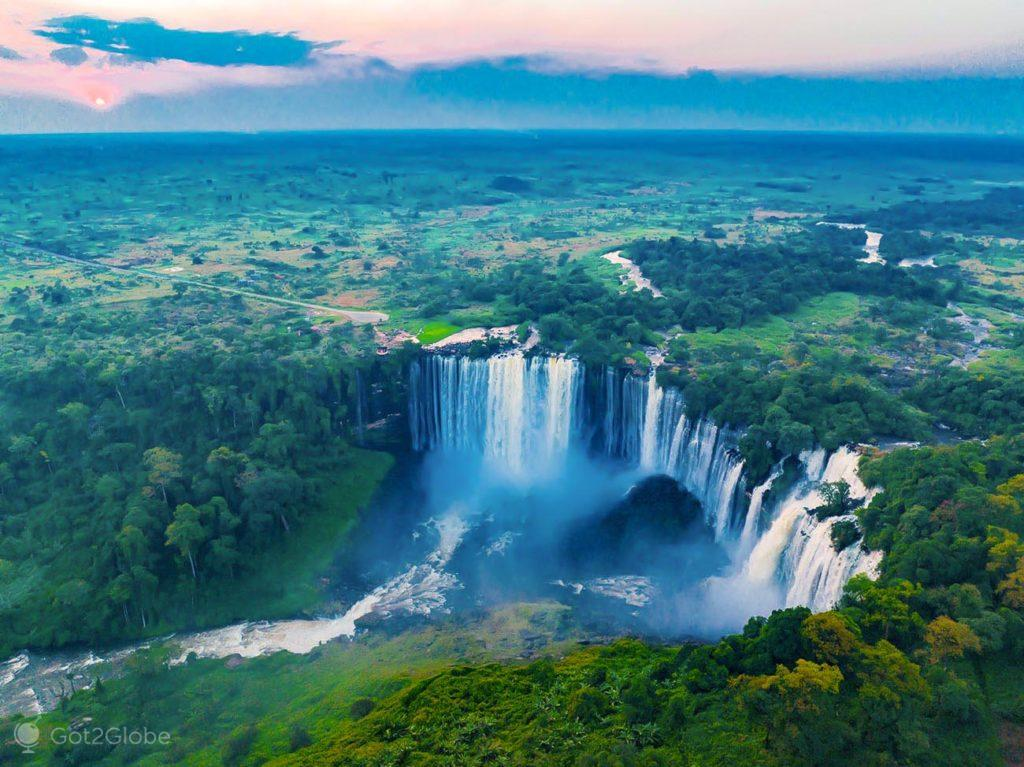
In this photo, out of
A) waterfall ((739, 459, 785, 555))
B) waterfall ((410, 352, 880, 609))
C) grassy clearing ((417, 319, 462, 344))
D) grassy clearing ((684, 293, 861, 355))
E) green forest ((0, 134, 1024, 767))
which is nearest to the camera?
green forest ((0, 134, 1024, 767))

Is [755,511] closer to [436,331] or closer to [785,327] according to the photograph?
[785,327]

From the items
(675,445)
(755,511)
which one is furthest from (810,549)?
(675,445)

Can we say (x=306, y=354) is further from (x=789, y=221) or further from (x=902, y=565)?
(x=789, y=221)

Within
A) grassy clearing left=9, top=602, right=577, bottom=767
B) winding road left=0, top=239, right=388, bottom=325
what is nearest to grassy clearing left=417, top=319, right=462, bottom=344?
winding road left=0, top=239, right=388, bottom=325

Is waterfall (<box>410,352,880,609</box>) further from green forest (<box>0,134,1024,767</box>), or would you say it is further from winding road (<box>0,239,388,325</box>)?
winding road (<box>0,239,388,325</box>)

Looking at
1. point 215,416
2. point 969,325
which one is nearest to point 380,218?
point 215,416

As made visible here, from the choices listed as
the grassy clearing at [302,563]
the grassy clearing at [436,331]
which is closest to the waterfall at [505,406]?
the grassy clearing at [436,331]

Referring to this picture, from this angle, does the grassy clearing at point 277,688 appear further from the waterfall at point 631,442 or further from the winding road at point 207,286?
the winding road at point 207,286
